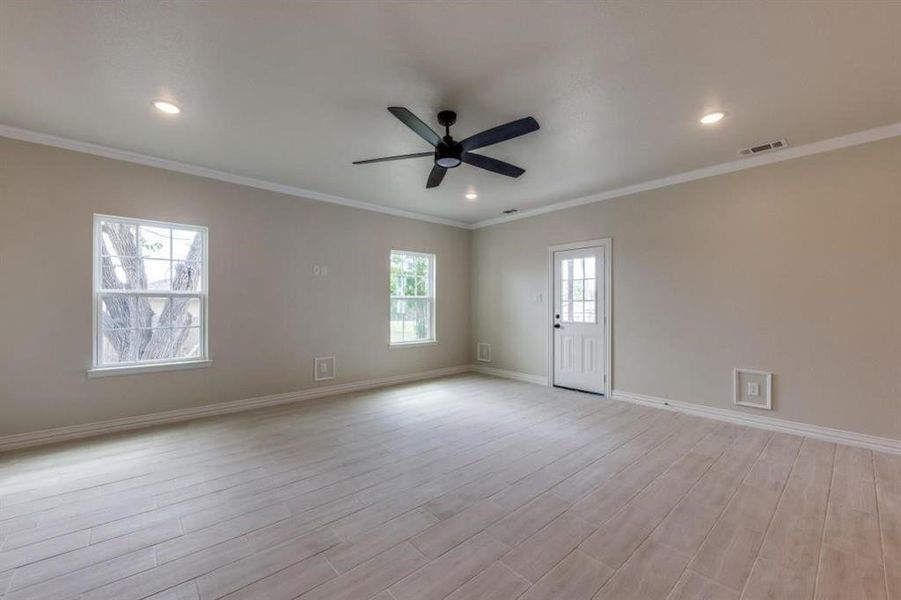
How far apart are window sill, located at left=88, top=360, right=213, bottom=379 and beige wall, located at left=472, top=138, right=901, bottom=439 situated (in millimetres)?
4919

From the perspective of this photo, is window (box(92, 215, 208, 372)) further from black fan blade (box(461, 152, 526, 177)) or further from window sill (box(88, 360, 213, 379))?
black fan blade (box(461, 152, 526, 177))


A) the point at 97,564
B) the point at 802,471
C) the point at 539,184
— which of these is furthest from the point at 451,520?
the point at 539,184

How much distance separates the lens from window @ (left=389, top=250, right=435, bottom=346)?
5.83 meters

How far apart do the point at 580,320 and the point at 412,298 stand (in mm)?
2567

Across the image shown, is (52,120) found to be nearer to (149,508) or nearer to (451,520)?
(149,508)

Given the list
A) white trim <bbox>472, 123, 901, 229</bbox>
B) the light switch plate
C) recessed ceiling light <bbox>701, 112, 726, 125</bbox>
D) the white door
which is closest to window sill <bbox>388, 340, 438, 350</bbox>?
the white door

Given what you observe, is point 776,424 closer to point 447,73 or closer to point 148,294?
point 447,73

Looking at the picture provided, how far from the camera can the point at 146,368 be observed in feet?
12.3

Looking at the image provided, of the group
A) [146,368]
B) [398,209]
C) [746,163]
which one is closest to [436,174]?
[398,209]

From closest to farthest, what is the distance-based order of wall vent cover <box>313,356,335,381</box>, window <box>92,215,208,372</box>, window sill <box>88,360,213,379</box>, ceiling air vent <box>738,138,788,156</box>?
1. ceiling air vent <box>738,138,788,156</box>
2. window sill <box>88,360,213,379</box>
3. window <box>92,215,208,372</box>
4. wall vent cover <box>313,356,335,381</box>

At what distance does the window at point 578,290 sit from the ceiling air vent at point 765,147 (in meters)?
1.95

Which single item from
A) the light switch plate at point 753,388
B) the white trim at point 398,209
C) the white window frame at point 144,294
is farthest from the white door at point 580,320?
the white window frame at point 144,294

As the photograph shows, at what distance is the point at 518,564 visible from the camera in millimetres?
1800

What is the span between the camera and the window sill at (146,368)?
3.52 m
